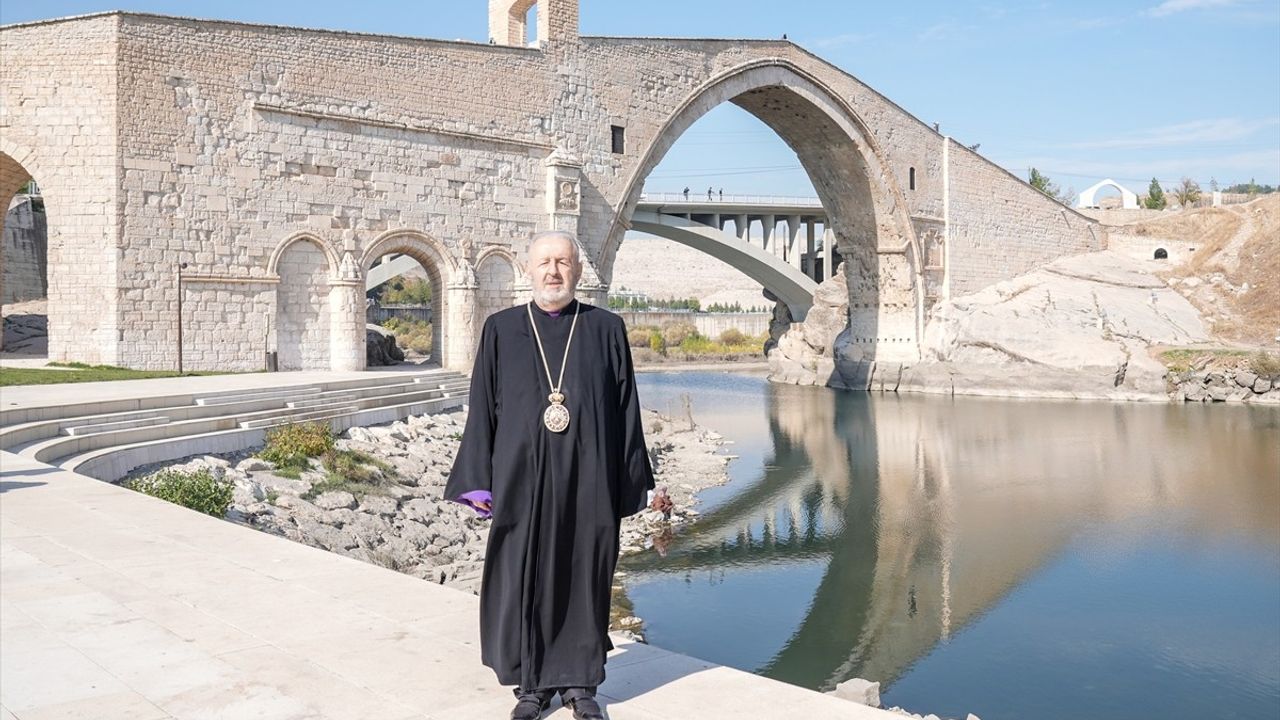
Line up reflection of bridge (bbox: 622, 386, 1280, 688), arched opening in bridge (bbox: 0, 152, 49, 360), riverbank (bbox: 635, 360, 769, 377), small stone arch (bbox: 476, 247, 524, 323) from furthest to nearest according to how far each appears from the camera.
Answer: riverbank (bbox: 635, 360, 769, 377), arched opening in bridge (bbox: 0, 152, 49, 360), small stone arch (bbox: 476, 247, 524, 323), reflection of bridge (bbox: 622, 386, 1280, 688)

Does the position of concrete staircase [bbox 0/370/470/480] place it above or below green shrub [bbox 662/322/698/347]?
below

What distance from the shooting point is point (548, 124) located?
21.1 m

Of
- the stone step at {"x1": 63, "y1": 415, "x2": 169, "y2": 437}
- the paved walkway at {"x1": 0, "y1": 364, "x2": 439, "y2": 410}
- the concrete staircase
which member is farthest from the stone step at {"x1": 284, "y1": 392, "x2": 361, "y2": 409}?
the stone step at {"x1": 63, "y1": 415, "x2": 169, "y2": 437}

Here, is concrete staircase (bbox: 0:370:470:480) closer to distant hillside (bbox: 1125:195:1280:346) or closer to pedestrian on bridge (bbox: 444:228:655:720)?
pedestrian on bridge (bbox: 444:228:655:720)

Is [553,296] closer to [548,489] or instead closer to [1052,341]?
[548,489]

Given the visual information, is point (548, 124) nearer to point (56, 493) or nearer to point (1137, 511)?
point (1137, 511)

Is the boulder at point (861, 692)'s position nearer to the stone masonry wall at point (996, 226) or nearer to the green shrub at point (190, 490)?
the green shrub at point (190, 490)

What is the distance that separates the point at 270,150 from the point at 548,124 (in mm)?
5800

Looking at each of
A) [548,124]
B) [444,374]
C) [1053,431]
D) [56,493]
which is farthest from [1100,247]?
[56,493]

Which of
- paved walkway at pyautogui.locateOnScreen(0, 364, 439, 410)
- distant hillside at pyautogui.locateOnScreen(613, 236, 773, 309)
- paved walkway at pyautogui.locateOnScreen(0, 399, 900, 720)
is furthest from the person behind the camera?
distant hillside at pyautogui.locateOnScreen(613, 236, 773, 309)

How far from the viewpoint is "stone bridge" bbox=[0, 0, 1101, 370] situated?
16.1 meters

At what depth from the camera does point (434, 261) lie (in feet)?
64.7

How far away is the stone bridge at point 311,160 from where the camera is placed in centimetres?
1608

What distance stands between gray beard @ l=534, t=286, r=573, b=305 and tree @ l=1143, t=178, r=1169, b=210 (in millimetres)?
53713
